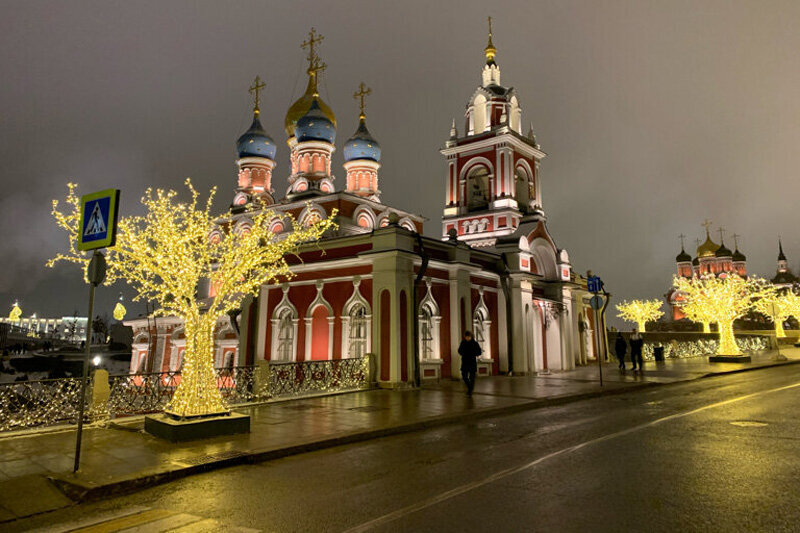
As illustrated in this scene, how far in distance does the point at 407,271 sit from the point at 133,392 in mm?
8604

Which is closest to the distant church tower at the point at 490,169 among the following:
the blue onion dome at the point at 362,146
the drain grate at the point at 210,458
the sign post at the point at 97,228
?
the blue onion dome at the point at 362,146

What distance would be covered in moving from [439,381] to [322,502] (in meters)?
12.6

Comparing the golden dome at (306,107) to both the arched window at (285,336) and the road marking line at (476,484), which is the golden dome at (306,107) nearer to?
the arched window at (285,336)

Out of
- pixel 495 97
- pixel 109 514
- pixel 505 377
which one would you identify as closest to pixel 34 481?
pixel 109 514

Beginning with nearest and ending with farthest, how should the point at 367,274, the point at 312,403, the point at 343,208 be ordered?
1. the point at 312,403
2. the point at 367,274
3. the point at 343,208

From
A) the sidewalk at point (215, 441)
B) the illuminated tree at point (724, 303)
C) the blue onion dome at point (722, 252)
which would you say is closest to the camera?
the sidewalk at point (215, 441)

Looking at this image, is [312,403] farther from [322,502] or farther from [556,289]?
[556,289]

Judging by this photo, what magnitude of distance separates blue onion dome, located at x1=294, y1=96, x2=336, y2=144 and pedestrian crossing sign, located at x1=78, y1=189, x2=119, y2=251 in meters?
24.0

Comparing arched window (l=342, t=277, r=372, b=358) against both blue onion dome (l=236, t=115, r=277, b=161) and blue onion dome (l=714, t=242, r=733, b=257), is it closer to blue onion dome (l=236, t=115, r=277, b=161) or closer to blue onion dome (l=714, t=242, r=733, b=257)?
blue onion dome (l=236, t=115, r=277, b=161)

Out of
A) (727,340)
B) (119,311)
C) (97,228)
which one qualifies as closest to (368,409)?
(97,228)

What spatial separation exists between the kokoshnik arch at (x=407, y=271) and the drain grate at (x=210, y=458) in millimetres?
8659

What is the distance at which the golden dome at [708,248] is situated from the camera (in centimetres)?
8000

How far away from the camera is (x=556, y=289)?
79.8 feet

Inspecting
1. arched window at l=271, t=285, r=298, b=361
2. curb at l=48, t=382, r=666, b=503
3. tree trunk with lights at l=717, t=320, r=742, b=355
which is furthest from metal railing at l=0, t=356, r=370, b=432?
tree trunk with lights at l=717, t=320, r=742, b=355
